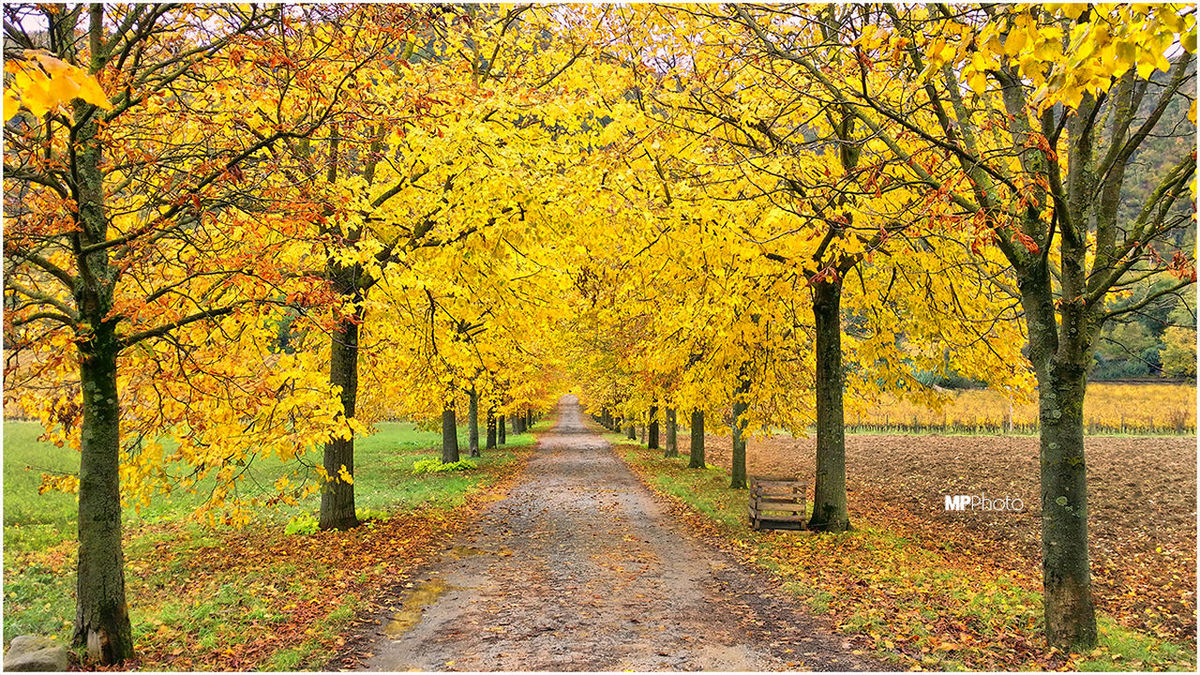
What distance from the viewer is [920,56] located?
7.27 metres

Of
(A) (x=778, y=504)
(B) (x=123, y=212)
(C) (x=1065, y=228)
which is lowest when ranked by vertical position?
(A) (x=778, y=504)

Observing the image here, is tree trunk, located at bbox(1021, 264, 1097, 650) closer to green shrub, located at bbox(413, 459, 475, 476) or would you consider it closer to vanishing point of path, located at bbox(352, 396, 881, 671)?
vanishing point of path, located at bbox(352, 396, 881, 671)

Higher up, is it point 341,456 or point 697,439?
point 341,456

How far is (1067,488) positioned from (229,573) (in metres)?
9.70

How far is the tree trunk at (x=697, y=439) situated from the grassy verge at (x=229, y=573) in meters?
8.11

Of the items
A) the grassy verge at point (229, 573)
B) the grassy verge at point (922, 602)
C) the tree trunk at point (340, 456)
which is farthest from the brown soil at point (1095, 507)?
the tree trunk at point (340, 456)

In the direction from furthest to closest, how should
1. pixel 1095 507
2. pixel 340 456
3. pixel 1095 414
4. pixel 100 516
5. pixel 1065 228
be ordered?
1. pixel 1095 414
2. pixel 1095 507
3. pixel 340 456
4. pixel 100 516
5. pixel 1065 228

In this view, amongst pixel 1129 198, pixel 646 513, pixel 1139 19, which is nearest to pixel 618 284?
pixel 646 513

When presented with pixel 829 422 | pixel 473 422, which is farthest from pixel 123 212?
pixel 473 422

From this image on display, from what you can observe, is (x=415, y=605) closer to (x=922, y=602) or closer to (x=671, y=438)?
(x=922, y=602)

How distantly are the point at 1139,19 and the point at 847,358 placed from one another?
40.4ft

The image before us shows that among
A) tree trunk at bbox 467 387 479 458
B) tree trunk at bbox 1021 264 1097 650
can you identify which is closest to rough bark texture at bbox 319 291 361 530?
tree trunk at bbox 1021 264 1097 650

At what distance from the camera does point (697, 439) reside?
75.9 feet

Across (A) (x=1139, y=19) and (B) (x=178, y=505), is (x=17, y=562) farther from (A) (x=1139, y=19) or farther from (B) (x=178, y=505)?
(A) (x=1139, y=19)
